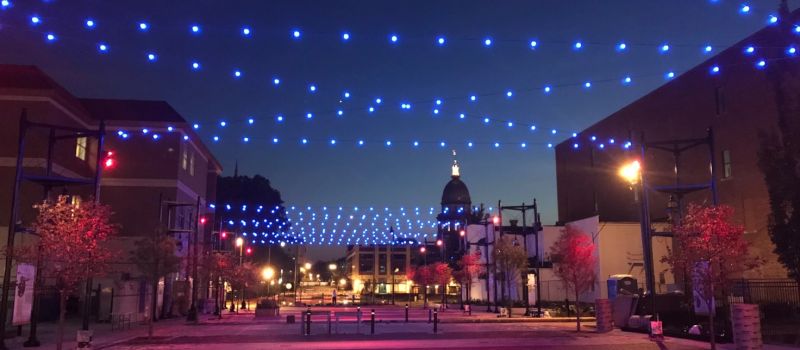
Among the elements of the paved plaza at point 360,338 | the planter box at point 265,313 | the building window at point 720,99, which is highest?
the building window at point 720,99

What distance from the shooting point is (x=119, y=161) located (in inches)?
1668

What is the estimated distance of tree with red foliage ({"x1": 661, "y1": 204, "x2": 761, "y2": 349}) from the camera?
19250 millimetres

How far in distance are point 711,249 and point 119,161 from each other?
36.3 meters

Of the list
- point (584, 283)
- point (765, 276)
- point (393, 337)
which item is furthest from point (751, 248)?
point (393, 337)

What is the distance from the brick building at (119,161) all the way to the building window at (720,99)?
34.9 metres

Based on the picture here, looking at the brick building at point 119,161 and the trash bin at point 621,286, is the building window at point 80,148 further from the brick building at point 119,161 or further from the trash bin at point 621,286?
the trash bin at point 621,286

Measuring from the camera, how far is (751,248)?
132 feet

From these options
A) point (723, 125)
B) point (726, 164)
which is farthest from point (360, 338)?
point (723, 125)

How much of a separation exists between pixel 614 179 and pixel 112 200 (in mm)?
44915

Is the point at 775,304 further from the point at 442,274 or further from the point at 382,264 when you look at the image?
the point at 382,264

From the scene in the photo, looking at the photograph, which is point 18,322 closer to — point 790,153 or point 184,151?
point 184,151

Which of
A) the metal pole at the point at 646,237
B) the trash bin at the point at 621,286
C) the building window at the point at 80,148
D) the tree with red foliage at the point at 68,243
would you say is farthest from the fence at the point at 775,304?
the building window at the point at 80,148

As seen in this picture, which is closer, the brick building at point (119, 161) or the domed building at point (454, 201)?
the brick building at point (119, 161)

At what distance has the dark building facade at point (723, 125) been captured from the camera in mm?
36469
